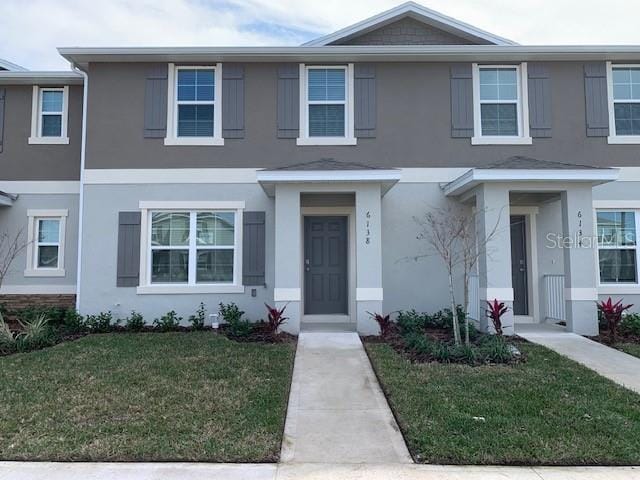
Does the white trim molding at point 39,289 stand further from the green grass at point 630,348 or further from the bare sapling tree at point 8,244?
the green grass at point 630,348

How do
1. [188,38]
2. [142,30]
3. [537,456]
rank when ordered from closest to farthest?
[537,456]
[188,38]
[142,30]

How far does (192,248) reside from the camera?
998 cm

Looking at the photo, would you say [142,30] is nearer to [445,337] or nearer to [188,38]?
[188,38]

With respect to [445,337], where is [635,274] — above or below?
above

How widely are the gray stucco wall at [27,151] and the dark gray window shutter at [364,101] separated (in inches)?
256

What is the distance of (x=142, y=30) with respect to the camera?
48.2ft

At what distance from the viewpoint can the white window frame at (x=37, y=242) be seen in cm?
1083

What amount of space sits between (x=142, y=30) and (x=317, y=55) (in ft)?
25.2

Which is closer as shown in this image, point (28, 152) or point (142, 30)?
point (28, 152)

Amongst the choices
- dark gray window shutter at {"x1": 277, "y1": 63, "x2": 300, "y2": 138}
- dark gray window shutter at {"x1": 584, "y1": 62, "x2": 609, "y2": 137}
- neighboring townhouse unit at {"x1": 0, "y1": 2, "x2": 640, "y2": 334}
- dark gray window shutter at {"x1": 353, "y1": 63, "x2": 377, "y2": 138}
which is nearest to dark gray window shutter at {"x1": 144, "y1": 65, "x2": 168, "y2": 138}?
neighboring townhouse unit at {"x1": 0, "y1": 2, "x2": 640, "y2": 334}

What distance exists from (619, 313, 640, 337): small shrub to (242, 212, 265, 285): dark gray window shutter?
6.93 metres

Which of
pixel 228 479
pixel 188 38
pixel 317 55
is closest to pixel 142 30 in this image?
pixel 188 38

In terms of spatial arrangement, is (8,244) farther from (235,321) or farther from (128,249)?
(235,321)

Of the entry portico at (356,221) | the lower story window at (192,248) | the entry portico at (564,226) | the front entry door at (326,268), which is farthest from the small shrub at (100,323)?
the entry portico at (564,226)
